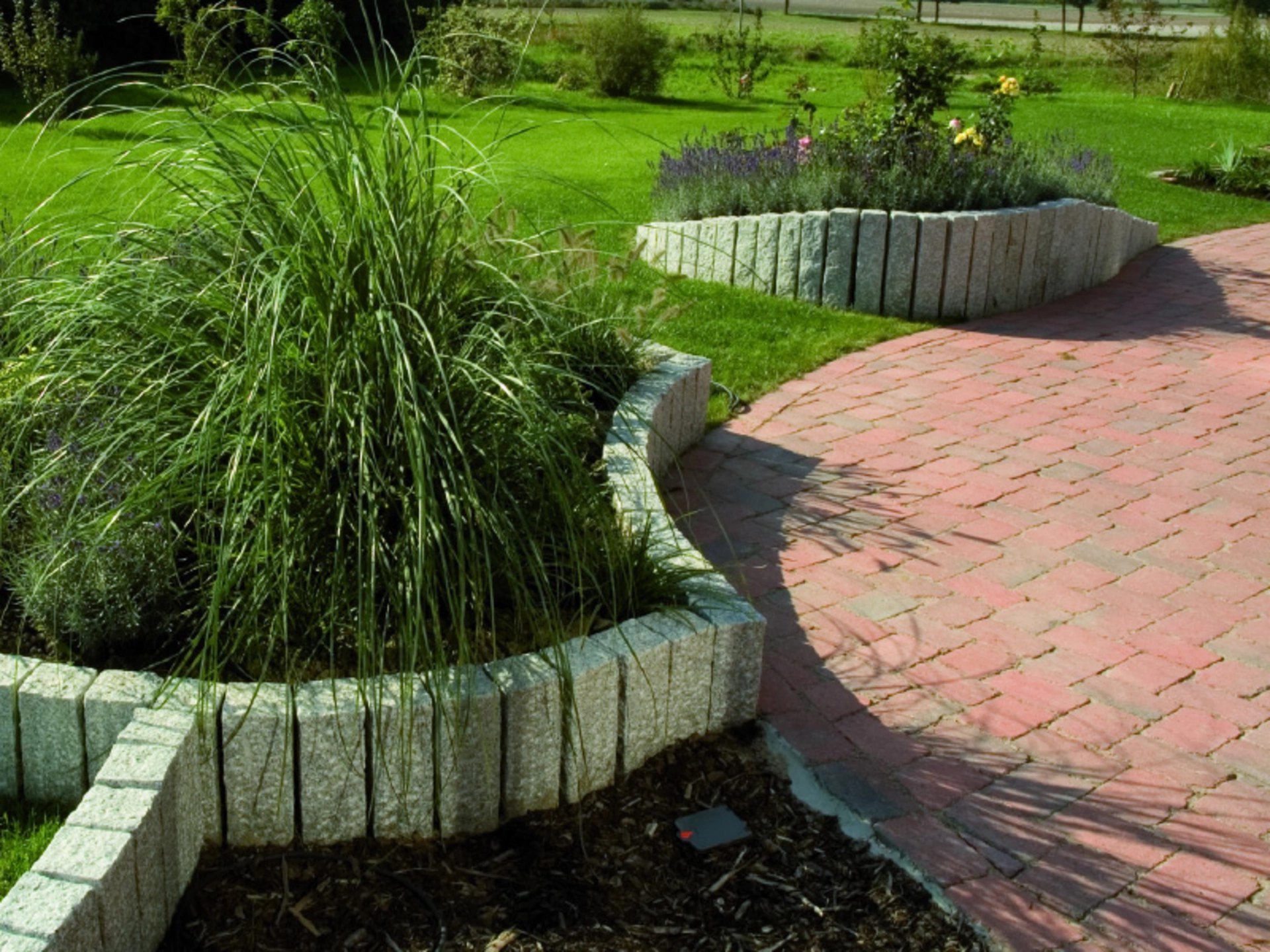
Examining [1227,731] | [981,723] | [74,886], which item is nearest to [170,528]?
[74,886]

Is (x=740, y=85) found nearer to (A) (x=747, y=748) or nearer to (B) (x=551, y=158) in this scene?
(B) (x=551, y=158)

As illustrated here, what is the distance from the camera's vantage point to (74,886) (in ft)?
8.18

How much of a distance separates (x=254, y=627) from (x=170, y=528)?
1.47 ft

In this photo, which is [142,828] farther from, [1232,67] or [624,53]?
[1232,67]

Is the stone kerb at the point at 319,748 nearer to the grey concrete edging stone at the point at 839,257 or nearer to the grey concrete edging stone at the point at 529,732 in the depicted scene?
the grey concrete edging stone at the point at 529,732

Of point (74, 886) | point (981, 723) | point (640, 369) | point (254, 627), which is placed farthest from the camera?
point (640, 369)

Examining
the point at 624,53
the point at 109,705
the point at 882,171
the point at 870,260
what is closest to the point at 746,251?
the point at 870,260

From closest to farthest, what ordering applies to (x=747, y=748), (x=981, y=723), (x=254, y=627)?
1. (x=254, y=627)
2. (x=747, y=748)
3. (x=981, y=723)

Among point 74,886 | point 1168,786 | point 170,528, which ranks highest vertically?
point 170,528

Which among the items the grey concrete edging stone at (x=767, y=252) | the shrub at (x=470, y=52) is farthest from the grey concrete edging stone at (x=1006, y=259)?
the shrub at (x=470, y=52)

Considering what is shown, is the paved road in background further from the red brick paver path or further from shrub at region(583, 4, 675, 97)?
the red brick paver path

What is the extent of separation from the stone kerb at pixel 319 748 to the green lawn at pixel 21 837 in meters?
0.05

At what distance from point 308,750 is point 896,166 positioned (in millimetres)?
5948

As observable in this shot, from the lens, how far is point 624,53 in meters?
19.3
